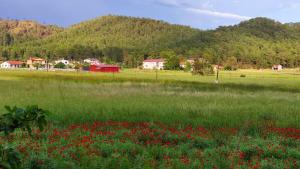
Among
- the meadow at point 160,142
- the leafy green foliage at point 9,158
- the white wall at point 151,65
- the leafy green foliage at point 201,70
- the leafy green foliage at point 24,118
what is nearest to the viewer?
the leafy green foliage at point 9,158

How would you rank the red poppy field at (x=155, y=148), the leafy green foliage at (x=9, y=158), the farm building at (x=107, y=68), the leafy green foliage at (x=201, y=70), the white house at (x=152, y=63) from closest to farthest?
the leafy green foliage at (x=9, y=158), the red poppy field at (x=155, y=148), the leafy green foliage at (x=201, y=70), the farm building at (x=107, y=68), the white house at (x=152, y=63)

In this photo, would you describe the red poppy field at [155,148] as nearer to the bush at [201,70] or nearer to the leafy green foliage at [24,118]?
the leafy green foliage at [24,118]

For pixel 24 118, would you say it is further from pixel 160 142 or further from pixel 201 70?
pixel 201 70

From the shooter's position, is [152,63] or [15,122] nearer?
[15,122]

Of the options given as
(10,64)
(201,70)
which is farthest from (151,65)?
(10,64)

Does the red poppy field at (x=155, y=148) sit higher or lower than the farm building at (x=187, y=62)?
lower

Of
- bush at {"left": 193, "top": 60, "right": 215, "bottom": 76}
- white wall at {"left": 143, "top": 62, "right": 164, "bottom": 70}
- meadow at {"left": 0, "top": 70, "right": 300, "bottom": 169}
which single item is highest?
white wall at {"left": 143, "top": 62, "right": 164, "bottom": 70}

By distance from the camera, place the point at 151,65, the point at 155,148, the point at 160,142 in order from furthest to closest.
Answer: the point at 151,65 < the point at 160,142 < the point at 155,148

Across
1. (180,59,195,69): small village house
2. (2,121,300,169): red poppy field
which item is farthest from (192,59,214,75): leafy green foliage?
(2,121,300,169): red poppy field

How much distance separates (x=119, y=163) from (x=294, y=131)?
29.4 ft

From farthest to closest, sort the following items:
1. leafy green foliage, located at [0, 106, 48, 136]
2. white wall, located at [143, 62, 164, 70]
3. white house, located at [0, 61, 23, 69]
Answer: white house, located at [0, 61, 23, 69], white wall, located at [143, 62, 164, 70], leafy green foliage, located at [0, 106, 48, 136]

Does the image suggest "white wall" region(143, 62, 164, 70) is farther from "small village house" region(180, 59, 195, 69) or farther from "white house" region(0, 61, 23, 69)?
"white house" region(0, 61, 23, 69)

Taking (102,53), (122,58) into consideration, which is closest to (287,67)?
(122,58)

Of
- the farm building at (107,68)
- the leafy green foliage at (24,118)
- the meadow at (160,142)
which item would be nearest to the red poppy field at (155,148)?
the meadow at (160,142)
